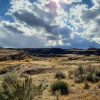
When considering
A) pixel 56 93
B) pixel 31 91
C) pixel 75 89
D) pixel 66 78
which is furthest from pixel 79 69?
pixel 31 91

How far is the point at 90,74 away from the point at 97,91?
21.6ft

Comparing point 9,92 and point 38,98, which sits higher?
point 9,92

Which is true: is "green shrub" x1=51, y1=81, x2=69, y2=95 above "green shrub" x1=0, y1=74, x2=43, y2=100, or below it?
below

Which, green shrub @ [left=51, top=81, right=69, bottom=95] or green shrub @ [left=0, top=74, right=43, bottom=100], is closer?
green shrub @ [left=0, top=74, right=43, bottom=100]

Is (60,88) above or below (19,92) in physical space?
below

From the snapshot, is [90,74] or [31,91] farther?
[90,74]

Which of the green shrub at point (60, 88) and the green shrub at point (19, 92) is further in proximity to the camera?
the green shrub at point (60, 88)

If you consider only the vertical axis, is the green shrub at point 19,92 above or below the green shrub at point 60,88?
above

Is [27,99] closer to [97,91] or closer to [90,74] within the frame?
[97,91]

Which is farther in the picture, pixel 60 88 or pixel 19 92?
pixel 60 88

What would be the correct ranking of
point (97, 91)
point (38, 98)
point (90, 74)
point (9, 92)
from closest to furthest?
point (9, 92)
point (38, 98)
point (97, 91)
point (90, 74)

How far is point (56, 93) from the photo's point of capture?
2173 cm

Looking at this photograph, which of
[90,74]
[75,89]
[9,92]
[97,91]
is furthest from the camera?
[90,74]

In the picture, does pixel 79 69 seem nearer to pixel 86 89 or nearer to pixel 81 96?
pixel 86 89
